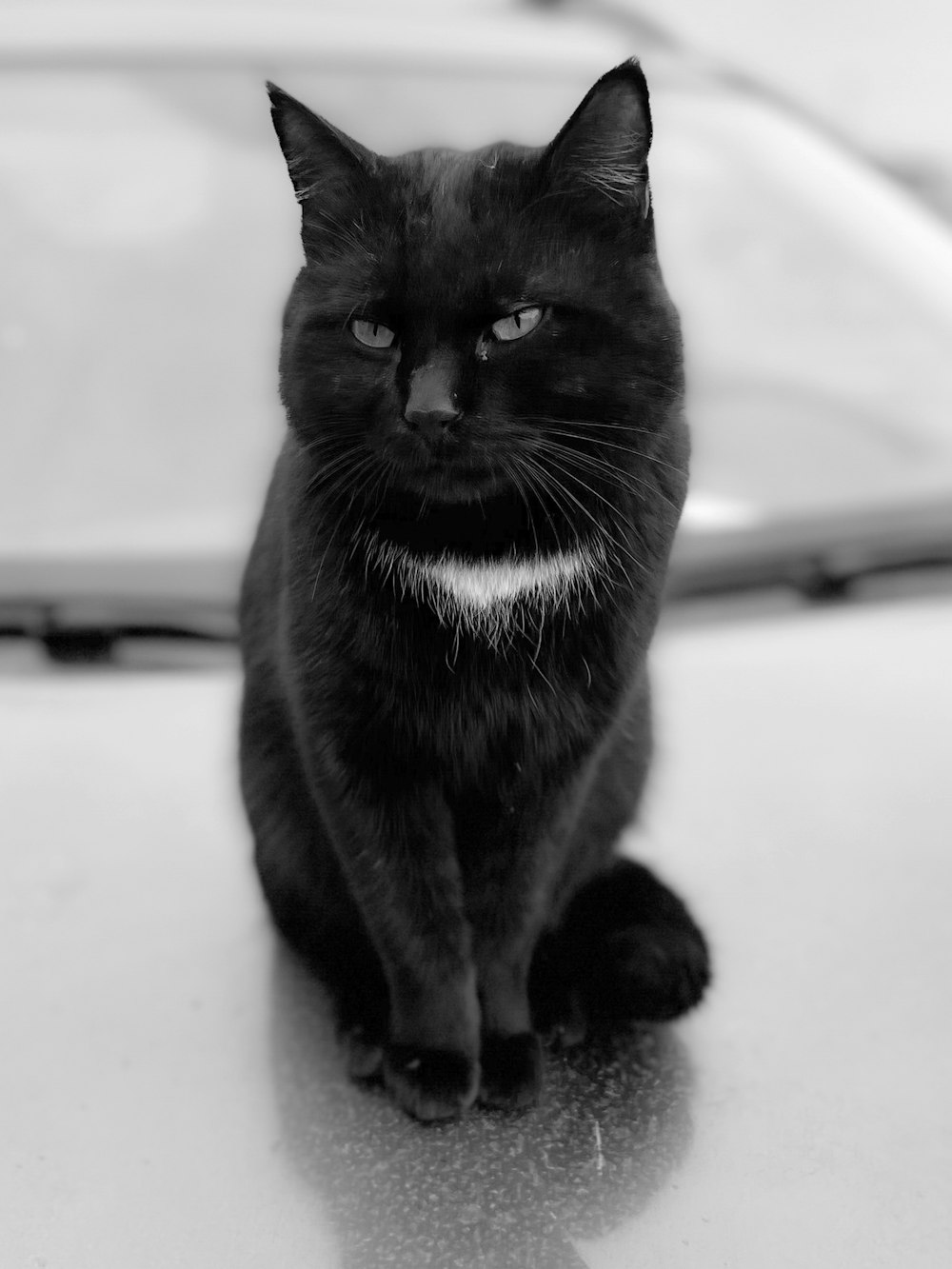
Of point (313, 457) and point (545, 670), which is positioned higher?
point (313, 457)

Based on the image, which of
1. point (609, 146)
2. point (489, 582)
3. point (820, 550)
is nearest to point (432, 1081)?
point (489, 582)

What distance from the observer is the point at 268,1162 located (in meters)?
0.70

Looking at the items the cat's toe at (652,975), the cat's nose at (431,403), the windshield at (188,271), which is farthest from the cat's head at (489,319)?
the windshield at (188,271)

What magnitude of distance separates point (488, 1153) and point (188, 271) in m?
0.94

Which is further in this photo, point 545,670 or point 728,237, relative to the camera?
point 728,237

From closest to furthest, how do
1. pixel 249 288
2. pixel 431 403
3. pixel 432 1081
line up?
pixel 431 403
pixel 432 1081
pixel 249 288

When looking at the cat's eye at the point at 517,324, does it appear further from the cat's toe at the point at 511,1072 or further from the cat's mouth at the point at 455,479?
the cat's toe at the point at 511,1072

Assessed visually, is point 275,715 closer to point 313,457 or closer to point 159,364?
point 313,457

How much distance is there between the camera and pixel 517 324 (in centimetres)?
65

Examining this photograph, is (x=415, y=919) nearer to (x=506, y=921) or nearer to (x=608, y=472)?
(x=506, y=921)

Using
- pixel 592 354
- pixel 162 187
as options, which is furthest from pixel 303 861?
pixel 162 187

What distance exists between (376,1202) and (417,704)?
0.27 meters

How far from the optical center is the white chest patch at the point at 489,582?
2.31ft

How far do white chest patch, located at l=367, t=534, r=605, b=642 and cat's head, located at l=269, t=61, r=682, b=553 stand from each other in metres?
0.02
